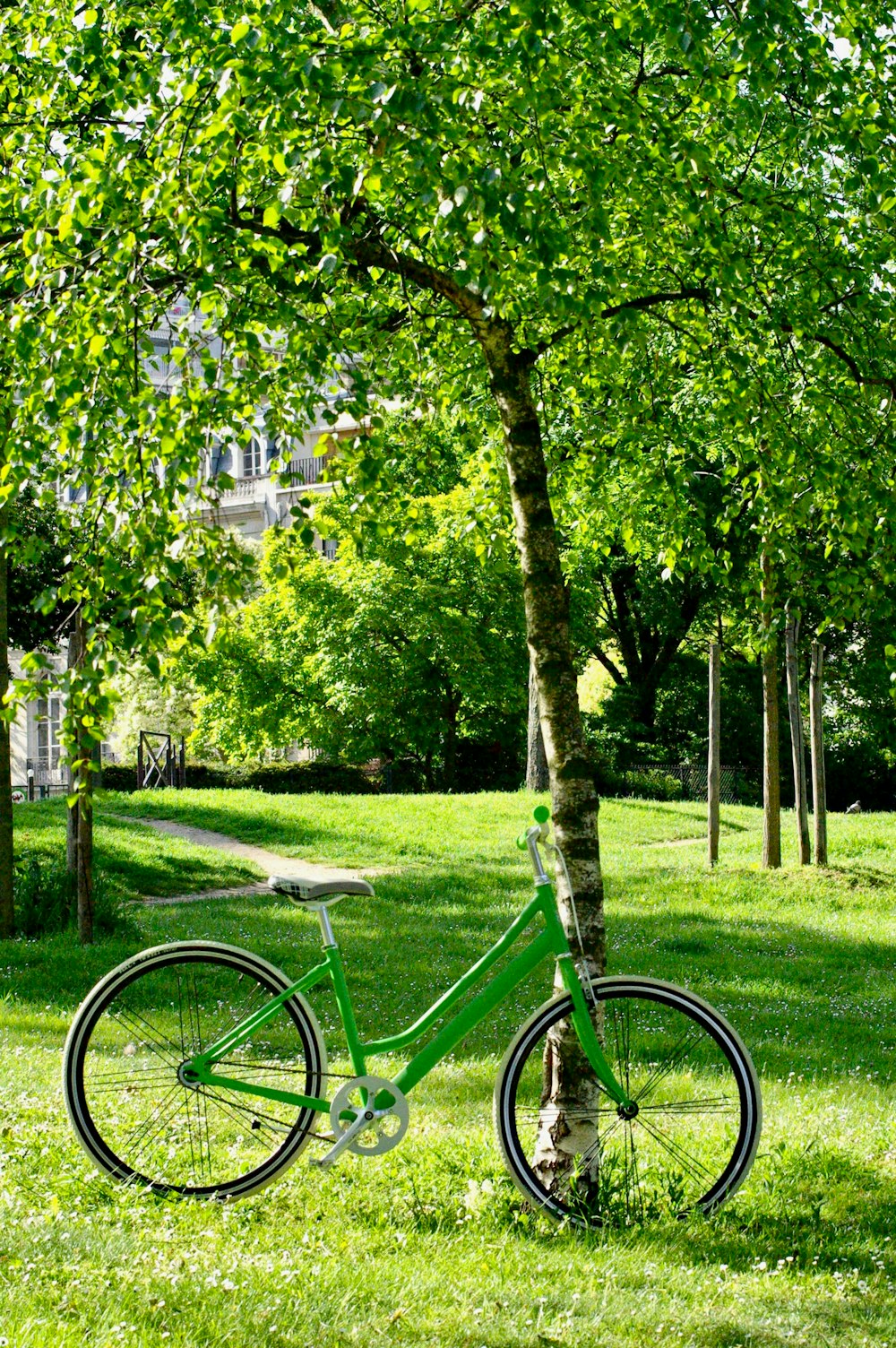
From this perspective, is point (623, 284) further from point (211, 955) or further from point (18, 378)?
point (211, 955)

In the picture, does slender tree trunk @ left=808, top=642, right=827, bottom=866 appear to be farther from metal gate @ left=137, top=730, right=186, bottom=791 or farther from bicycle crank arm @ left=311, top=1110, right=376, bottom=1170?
metal gate @ left=137, top=730, right=186, bottom=791

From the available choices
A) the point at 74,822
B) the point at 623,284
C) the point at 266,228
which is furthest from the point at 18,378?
the point at 74,822

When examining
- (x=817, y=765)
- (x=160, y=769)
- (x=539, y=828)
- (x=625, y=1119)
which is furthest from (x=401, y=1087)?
(x=160, y=769)

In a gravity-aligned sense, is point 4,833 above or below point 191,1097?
above

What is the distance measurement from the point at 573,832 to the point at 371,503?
4.98 feet

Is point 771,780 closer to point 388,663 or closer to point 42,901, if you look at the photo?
point 42,901

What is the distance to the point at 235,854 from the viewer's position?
17.3m

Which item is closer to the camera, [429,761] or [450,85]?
[450,85]

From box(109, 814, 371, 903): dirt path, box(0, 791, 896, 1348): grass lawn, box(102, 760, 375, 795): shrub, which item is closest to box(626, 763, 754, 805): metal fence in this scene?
box(102, 760, 375, 795): shrub

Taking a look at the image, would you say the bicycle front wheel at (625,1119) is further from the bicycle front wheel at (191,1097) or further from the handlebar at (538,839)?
the bicycle front wheel at (191,1097)

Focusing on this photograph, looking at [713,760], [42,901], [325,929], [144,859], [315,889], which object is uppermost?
[713,760]

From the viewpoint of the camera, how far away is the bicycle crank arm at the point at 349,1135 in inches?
162

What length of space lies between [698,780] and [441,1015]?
2903cm

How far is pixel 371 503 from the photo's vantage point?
520 centimetres
